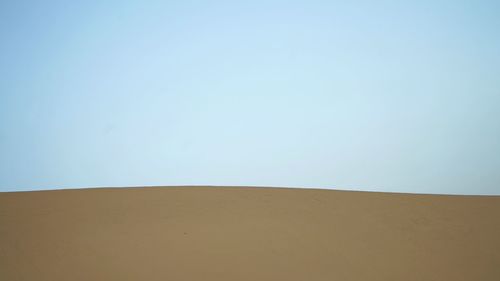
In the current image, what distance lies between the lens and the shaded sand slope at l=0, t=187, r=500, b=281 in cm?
268

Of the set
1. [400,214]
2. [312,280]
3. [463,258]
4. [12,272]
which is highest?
[400,214]

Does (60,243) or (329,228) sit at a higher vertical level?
(329,228)

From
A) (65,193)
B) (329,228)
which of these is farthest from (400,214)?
(65,193)

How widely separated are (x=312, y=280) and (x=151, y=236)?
1.09 meters

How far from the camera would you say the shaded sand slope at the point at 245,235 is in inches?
106

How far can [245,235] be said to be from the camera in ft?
9.25

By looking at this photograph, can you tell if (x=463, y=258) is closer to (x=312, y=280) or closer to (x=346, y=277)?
(x=346, y=277)

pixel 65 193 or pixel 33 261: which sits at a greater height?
pixel 65 193

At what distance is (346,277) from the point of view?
272 centimetres

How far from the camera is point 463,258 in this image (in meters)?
2.68

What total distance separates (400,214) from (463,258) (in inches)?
18.4

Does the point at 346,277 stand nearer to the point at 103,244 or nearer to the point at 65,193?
the point at 103,244

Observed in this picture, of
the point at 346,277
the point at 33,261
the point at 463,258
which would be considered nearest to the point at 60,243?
the point at 33,261

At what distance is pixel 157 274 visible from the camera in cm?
277
